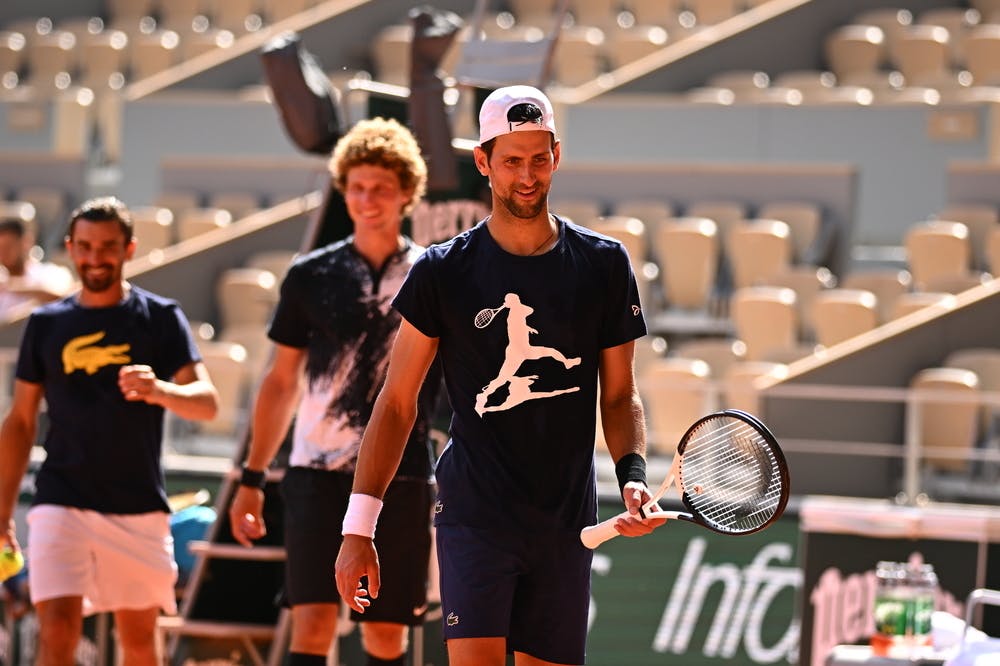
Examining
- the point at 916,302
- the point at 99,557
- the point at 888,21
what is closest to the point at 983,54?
the point at 888,21

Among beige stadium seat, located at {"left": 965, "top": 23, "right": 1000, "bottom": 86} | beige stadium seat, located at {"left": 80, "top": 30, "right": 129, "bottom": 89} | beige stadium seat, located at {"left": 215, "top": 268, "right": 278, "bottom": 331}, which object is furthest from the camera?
beige stadium seat, located at {"left": 80, "top": 30, "right": 129, "bottom": 89}

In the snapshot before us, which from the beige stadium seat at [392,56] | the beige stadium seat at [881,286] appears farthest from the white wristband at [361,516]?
the beige stadium seat at [392,56]

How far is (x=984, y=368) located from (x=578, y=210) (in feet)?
12.7

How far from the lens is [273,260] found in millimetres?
13305

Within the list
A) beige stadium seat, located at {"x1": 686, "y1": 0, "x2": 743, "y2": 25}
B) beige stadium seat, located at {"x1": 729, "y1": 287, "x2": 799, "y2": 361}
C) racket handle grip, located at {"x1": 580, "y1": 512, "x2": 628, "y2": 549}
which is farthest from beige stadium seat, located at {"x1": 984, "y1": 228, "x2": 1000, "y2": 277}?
racket handle grip, located at {"x1": 580, "y1": 512, "x2": 628, "y2": 549}

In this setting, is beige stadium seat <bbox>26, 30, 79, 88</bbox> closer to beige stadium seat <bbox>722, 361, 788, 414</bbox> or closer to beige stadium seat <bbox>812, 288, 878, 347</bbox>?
beige stadium seat <bbox>812, 288, 878, 347</bbox>

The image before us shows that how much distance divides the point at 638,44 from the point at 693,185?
273 centimetres

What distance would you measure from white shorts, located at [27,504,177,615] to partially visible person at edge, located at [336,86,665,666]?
6.71 ft

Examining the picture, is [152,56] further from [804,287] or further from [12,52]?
[804,287]

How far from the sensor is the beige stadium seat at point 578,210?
13.4m

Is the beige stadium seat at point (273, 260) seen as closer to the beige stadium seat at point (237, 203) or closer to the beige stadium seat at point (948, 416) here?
the beige stadium seat at point (237, 203)

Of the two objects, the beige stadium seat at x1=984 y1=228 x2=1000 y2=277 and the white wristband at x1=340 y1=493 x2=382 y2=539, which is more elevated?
the beige stadium seat at x1=984 y1=228 x2=1000 y2=277

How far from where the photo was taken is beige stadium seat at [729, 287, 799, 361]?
38.1ft

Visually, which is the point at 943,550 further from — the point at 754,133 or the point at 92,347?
the point at 754,133
